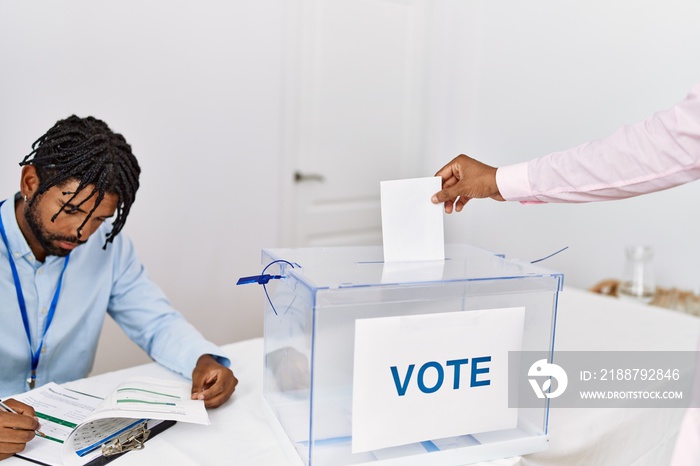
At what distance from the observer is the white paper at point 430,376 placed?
91cm

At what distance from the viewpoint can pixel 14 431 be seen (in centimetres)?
93

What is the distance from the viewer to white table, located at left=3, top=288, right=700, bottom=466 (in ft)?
3.19

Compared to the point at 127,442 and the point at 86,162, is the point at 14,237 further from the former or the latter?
the point at 127,442

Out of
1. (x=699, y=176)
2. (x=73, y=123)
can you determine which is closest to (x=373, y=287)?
(x=699, y=176)

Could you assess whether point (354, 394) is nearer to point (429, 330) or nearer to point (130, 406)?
point (429, 330)

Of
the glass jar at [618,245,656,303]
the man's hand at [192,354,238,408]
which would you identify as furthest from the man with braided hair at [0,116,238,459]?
the glass jar at [618,245,656,303]

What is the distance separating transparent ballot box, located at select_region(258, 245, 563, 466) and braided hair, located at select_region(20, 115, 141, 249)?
0.44 metres

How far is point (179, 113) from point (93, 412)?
1551 millimetres

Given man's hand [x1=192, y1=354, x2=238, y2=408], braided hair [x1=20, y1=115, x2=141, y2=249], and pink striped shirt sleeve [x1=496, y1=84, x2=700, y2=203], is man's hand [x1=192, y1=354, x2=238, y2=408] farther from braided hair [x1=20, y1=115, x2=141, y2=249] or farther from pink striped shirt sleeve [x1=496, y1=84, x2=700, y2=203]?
pink striped shirt sleeve [x1=496, y1=84, x2=700, y2=203]

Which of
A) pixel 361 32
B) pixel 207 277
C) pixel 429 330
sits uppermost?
pixel 361 32

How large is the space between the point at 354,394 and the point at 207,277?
172 centimetres

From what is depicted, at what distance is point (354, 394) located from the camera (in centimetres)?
91

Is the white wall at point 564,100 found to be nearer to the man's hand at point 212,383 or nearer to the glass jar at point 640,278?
the glass jar at point 640,278

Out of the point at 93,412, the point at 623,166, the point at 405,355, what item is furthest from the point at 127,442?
the point at 623,166
